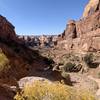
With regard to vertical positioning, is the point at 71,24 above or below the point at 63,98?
above

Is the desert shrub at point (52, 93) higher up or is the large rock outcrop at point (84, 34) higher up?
the large rock outcrop at point (84, 34)

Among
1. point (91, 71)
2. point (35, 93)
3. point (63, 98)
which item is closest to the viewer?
point (63, 98)

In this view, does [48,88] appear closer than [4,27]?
Yes

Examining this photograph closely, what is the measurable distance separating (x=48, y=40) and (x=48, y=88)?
142313 mm

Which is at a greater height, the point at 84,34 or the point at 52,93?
the point at 84,34

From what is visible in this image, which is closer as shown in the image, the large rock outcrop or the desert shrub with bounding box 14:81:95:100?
the desert shrub with bounding box 14:81:95:100

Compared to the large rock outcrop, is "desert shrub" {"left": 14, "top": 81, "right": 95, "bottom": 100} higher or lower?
lower

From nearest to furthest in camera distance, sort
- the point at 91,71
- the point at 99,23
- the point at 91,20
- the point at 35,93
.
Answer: the point at 35,93 < the point at 91,71 < the point at 99,23 < the point at 91,20

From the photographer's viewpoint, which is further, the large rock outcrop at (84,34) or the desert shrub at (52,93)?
the large rock outcrop at (84,34)

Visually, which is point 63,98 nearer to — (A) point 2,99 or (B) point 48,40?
(A) point 2,99

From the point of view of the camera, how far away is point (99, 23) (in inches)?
2638

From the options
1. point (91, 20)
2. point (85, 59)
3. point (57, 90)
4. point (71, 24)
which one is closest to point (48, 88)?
point (57, 90)

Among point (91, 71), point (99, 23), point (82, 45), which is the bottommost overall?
point (91, 71)

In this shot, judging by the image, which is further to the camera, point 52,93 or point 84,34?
point 84,34
